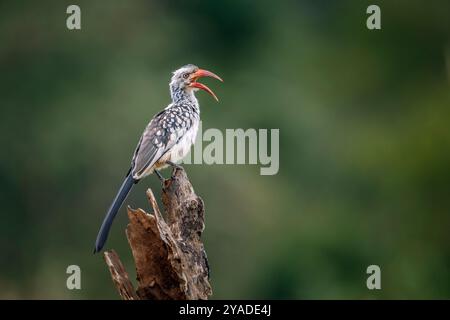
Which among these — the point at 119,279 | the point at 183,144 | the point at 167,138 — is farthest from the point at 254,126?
the point at 119,279

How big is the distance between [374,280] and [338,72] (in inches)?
414

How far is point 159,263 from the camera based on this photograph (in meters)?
9.01

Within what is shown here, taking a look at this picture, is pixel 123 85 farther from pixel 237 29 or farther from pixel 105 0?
pixel 237 29

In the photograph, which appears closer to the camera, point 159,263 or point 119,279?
point 119,279

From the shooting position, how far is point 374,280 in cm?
2169

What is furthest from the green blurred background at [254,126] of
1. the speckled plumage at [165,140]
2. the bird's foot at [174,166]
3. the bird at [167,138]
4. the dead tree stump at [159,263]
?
the dead tree stump at [159,263]

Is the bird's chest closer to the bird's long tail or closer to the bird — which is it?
the bird

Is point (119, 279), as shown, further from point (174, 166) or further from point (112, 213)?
point (174, 166)

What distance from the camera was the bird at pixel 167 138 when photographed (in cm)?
988

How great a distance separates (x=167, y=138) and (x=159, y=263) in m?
1.76

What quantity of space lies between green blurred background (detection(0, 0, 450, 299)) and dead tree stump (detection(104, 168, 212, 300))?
10.3 metres

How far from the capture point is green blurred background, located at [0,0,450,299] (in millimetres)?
22188

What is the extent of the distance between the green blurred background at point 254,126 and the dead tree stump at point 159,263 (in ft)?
33.8
